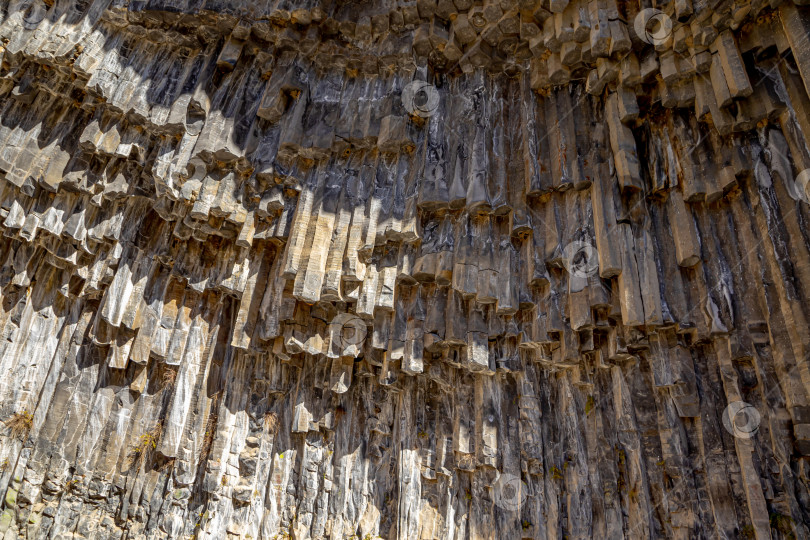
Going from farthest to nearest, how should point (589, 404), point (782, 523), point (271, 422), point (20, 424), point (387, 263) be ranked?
point (20, 424)
point (271, 422)
point (387, 263)
point (589, 404)
point (782, 523)

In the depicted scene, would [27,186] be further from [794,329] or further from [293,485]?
[794,329]

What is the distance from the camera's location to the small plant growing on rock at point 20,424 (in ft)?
29.1

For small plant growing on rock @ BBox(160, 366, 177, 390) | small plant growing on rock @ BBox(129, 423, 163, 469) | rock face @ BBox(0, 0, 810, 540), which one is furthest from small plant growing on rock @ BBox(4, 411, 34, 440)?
small plant growing on rock @ BBox(160, 366, 177, 390)

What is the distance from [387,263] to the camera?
7.82 meters

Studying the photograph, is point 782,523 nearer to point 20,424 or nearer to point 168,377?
point 168,377

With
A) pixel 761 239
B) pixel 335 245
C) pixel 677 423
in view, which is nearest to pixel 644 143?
pixel 761 239

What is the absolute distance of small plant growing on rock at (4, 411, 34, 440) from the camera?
349 inches

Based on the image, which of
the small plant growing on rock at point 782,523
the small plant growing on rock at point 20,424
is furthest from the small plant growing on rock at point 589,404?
the small plant growing on rock at point 20,424

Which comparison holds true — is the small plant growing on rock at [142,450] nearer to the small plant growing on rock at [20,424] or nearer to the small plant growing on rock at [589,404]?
the small plant growing on rock at [20,424]

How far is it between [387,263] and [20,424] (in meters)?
6.44

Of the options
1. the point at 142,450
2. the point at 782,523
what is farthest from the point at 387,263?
the point at 782,523

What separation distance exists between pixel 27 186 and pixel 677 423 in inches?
378

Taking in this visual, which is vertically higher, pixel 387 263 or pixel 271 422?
pixel 387 263

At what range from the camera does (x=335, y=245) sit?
7.83 metres
